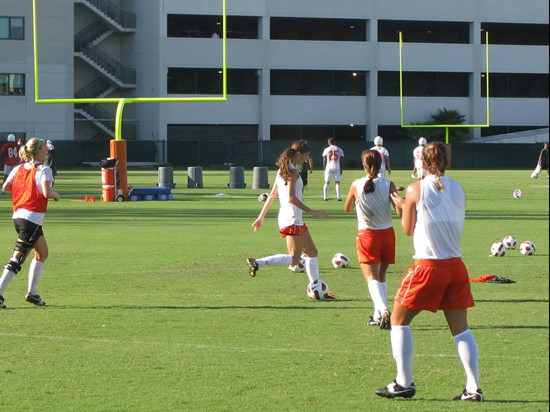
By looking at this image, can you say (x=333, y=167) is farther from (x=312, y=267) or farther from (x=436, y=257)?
(x=436, y=257)

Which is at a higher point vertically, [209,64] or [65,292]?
[209,64]

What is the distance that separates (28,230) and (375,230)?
3788mm

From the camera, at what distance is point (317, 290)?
13.8m

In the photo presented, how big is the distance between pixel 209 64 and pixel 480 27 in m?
19.5

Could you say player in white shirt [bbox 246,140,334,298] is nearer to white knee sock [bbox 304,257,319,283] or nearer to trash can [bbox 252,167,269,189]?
white knee sock [bbox 304,257,319,283]

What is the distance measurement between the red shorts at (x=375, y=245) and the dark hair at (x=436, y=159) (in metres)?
3.43

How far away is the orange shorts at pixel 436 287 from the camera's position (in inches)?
314

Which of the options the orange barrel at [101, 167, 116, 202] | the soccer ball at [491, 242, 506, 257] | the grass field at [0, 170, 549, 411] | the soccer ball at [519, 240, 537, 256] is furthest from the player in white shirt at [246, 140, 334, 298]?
the orange barrel at [101, 167, 116, 202]

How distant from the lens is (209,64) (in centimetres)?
7794

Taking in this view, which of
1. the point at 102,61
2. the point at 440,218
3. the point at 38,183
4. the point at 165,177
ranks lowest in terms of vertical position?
the point at 165,177

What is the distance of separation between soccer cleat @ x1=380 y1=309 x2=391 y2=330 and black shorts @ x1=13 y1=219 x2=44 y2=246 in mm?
3836

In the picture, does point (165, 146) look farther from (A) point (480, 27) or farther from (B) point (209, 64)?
(A) point (480, 27)

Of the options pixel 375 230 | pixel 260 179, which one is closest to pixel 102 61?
pixel 260 179

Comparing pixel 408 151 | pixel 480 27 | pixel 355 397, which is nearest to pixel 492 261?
pixel 355 397
